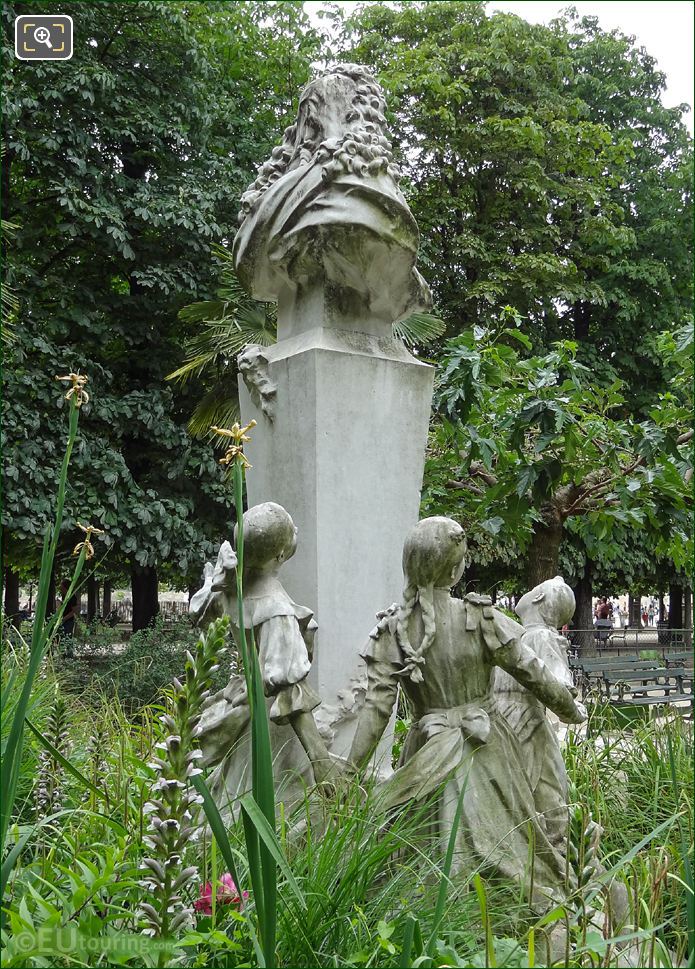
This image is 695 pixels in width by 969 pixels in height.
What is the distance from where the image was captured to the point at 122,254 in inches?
512

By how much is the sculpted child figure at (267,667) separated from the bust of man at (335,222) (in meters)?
1.64

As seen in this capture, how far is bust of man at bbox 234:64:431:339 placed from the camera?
4492 millimetres

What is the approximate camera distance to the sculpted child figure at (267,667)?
329 cm

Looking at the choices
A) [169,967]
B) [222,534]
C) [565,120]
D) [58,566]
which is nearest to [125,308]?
[222,534]

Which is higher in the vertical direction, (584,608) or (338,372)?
(338,372)

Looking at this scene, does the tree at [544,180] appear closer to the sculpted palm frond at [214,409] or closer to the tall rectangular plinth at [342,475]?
the sculpted palm frond at [214,409]

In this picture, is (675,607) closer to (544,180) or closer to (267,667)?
(544,180)

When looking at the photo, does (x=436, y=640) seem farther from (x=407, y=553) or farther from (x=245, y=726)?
(x=245, y=726)

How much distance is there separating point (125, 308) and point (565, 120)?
8.82 m

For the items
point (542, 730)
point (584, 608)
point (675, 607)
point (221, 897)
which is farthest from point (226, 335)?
point (675, 607)

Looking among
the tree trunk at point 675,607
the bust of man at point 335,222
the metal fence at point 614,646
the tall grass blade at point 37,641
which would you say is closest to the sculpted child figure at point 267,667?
the bust of man at point 335,222

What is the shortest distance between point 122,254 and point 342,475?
9.76 m

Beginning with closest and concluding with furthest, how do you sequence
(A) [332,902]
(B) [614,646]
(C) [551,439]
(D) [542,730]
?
1. (A) [332,902]
2. (D) [542,730]
3. (C) [551,439]
4. (B) [614,646]

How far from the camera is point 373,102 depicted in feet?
16.0
